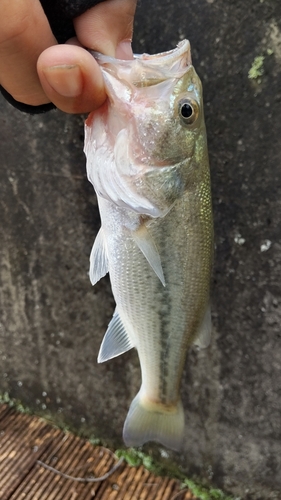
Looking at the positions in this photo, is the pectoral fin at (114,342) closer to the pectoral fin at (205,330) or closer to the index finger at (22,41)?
the pectoral fin at (205,330)

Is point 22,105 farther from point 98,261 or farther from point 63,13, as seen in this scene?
point 98,261

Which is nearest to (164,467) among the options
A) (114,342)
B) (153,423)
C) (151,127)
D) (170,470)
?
(170,470)

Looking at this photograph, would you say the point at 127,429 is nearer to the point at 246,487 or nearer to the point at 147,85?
the point at 246,487

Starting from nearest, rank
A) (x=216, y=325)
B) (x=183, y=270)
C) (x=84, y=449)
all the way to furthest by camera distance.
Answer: (x=183, y=270)
(x=216, y=325)
(x=84, y=449)

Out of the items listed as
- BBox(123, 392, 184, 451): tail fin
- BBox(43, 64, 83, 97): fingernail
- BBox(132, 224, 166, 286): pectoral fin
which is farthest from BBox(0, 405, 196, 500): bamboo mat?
BBox(43, 64, 83, 97): fingernail

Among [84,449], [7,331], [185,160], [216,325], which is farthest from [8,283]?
[185,160]

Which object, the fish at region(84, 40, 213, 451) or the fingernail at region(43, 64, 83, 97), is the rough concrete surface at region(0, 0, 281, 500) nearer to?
the fish at region(84, 40, 213, 451)

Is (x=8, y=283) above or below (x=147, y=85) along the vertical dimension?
below
